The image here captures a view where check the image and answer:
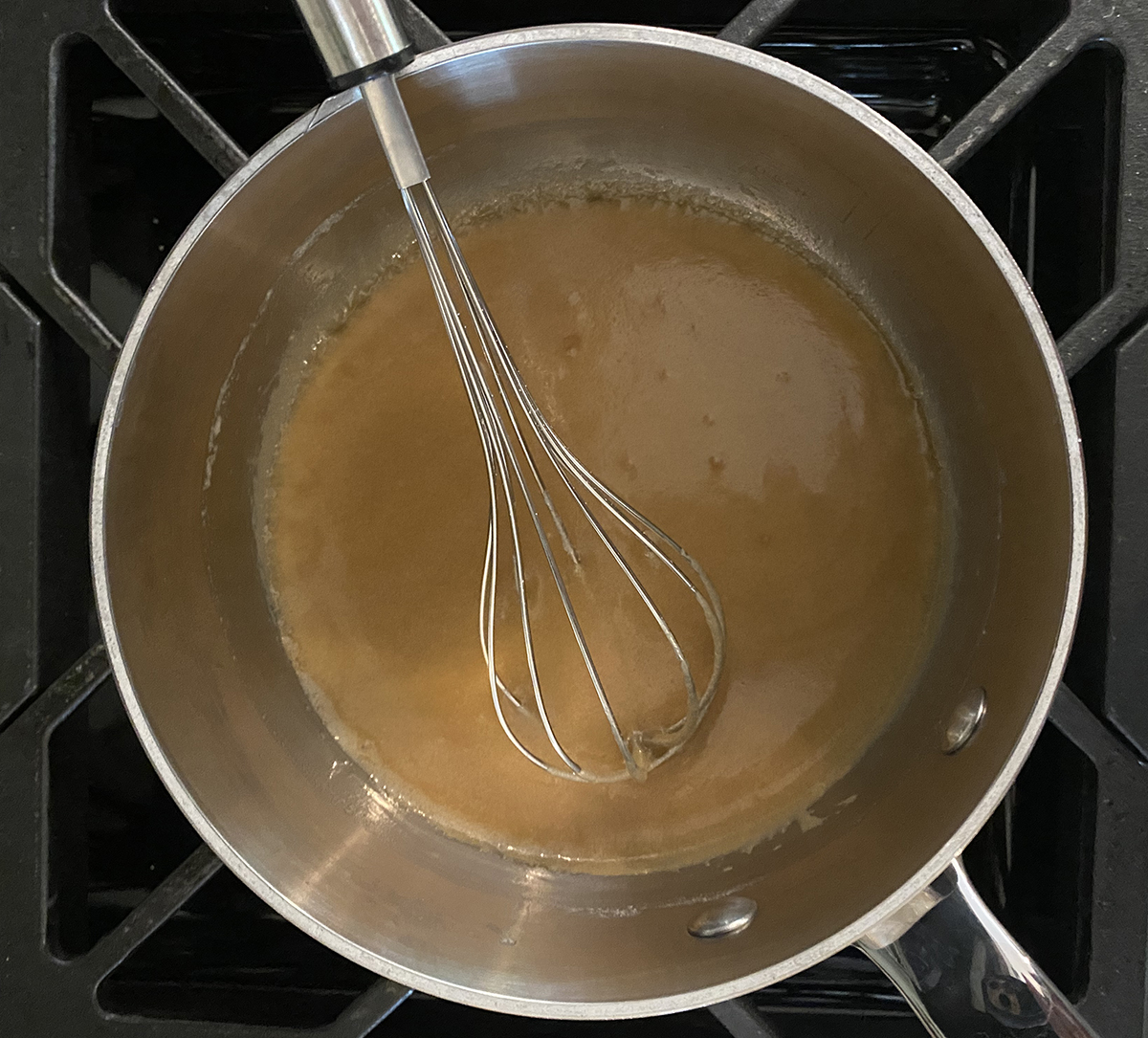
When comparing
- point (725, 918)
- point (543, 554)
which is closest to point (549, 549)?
point (543, 554)

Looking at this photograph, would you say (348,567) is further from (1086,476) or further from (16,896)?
(1086,476)

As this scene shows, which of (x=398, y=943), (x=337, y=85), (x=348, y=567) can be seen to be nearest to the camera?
(x=337, y=85)

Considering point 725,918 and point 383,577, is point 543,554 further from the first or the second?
point 725,918

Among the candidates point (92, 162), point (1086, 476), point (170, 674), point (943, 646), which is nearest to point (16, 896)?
point (170, 674)

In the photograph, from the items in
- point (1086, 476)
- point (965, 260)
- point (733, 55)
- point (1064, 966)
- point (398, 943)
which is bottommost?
point (1064, 966)

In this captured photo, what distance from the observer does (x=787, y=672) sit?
2.21 feet

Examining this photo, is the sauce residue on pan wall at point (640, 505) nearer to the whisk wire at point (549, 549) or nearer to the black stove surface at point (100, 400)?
the whisk wire at point (549, 549)

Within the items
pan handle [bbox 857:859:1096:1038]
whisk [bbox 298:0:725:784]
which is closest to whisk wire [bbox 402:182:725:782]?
whisk [bbox 298:0:725:784]

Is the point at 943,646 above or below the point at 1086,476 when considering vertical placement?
below

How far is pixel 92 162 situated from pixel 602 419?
16.0 inches

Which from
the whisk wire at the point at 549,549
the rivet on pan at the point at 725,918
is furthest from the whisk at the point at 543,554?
the rivet on pan at the point at 725,918

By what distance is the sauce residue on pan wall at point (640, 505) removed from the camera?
0.67 m

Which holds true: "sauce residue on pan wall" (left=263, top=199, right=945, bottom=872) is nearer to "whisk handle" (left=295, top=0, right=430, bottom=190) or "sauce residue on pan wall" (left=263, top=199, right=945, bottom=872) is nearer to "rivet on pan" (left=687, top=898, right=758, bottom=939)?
"rivet on pan" (left=687, top=898, right=758, bottom=939)

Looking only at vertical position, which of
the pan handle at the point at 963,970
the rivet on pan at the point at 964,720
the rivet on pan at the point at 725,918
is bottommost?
the rivet on pan at the point at 725,918
